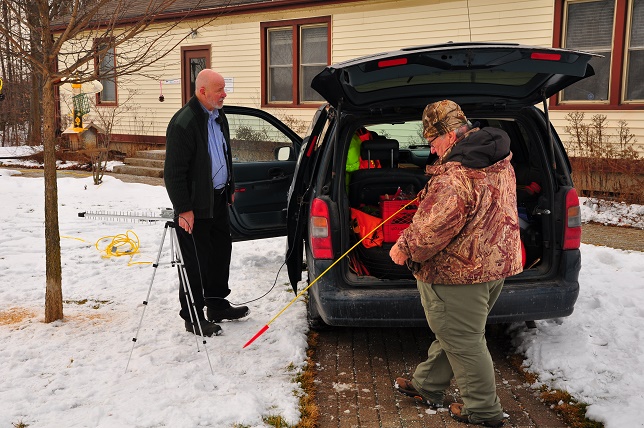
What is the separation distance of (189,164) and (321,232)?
124cm

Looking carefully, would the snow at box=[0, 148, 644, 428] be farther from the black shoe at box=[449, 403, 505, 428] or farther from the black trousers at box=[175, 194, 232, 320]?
the black shoe at box=[449, 403, 505, 428]

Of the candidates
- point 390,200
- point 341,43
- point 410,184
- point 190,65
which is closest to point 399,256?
point 390,200

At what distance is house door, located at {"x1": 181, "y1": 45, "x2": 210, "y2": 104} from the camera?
53.4 ft

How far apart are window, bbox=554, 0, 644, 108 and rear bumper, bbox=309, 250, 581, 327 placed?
7875mm

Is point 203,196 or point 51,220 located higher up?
point 203,196

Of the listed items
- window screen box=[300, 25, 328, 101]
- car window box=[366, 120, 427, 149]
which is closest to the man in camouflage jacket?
car window box=[366, 120, 427, 149]

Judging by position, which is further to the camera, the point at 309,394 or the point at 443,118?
the point at 309,394

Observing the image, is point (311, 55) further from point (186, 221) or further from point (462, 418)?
point (462, 418)

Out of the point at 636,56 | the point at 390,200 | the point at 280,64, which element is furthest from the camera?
the point at 280,64

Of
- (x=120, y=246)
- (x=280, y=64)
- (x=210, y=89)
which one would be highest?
(x=280, y=64)

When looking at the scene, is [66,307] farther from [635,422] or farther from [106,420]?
[635,422]

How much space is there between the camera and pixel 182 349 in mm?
4473

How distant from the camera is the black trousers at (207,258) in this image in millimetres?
4836

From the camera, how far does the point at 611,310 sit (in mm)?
5027
